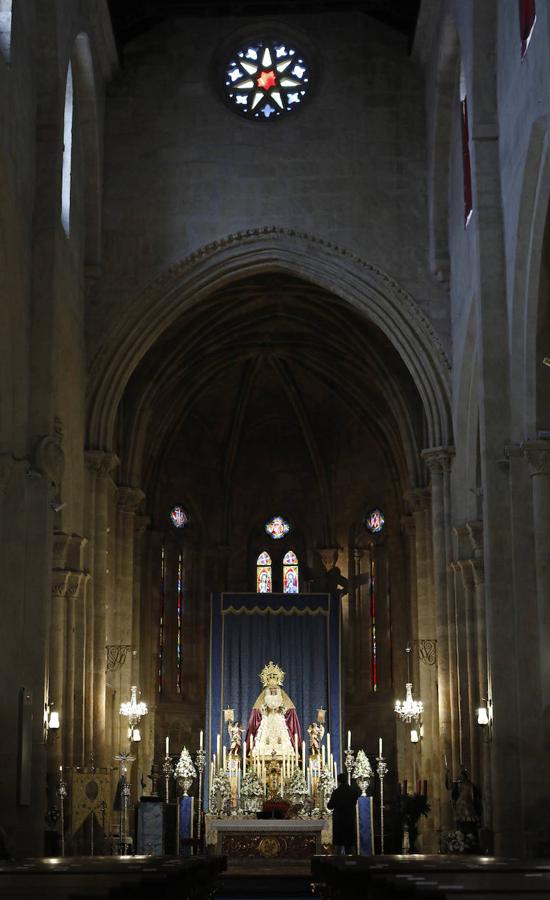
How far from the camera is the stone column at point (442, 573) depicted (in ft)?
85.5

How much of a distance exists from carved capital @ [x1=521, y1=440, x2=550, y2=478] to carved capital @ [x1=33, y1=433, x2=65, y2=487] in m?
6.36

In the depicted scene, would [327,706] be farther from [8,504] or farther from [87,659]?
[8,504]

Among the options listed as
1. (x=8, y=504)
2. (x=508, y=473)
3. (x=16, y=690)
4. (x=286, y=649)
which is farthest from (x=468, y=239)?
(x=286, y=649)

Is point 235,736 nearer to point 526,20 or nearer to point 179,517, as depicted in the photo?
point 179,517

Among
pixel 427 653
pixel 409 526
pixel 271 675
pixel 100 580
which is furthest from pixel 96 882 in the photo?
pixel 409 526

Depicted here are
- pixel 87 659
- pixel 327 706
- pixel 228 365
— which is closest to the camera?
pixel 87 659

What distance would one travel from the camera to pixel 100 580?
26375 mm

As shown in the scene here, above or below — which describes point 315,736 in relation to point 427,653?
below

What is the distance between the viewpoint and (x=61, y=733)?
906 inches

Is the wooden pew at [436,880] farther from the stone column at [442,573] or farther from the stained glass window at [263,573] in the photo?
the stained glass window at [263,573]

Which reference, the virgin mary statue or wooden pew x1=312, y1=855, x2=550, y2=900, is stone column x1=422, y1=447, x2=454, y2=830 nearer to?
the virgin mary statue

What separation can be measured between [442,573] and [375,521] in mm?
9642

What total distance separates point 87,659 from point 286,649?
27.7ft

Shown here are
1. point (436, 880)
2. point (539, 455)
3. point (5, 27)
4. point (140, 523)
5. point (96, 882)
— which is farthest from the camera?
point (140, 523)
